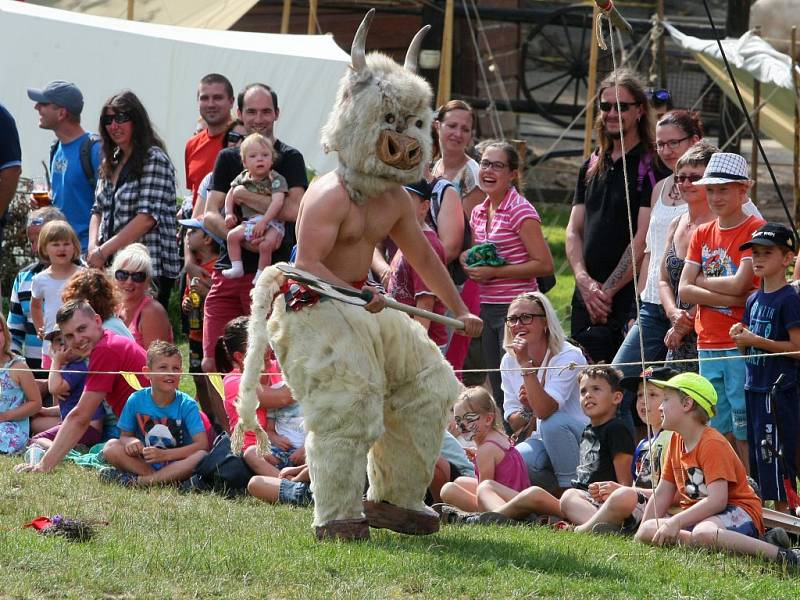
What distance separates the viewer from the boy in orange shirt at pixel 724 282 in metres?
6.91

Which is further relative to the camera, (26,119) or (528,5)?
(528,5)

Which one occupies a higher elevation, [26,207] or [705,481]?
[26,207]

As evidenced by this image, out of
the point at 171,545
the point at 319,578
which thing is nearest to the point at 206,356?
the point at 171,545

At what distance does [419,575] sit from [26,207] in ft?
27.5

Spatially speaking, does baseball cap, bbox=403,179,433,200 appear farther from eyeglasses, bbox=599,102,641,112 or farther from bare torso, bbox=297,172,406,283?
bare torso, bbox=297,172,406,283

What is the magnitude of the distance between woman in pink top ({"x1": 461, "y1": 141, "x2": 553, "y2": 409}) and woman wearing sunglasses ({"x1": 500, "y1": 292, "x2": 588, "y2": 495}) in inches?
26.6

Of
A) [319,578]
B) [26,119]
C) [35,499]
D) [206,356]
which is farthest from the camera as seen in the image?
[26,119]

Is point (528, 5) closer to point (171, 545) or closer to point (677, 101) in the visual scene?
point (677, 101)

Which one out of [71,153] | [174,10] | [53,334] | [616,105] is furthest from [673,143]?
[174,10]

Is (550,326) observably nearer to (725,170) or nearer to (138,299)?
(725,170)

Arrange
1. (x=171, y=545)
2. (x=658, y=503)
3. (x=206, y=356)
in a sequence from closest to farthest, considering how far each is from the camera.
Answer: (x=171, y=545)
(x=658, y=503)
(x=206, y=356)

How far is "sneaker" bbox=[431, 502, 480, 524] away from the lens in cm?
673

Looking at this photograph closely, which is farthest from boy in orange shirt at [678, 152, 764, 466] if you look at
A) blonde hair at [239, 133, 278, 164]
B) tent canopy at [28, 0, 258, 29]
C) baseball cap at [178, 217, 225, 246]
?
tent canopy at [28, 0, 258, 29]

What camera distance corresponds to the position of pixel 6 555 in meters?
5.38
